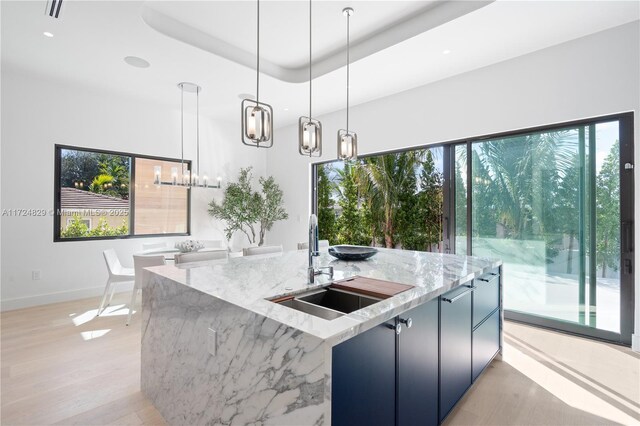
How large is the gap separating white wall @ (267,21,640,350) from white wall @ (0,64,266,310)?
10.6 feet

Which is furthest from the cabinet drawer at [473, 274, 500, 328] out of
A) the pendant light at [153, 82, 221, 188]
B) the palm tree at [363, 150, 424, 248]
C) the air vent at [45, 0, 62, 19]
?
the pendant light at [153, 82, 221, 188]

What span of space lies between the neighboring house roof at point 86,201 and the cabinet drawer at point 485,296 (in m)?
5.10

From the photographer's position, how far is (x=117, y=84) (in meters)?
4.38

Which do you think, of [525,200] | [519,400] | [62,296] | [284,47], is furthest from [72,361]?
[525,200]

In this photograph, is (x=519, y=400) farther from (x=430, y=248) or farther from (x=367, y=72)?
(x=367, y=72)

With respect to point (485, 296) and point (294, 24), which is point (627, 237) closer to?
point (485, 296)

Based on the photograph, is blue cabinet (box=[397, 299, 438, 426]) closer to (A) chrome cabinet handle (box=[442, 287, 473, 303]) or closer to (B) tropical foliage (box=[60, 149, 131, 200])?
(A) chrome cabinet handle (box=[442, 287, 473, 303])

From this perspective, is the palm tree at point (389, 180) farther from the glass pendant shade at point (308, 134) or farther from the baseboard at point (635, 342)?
the baseboard at point (635, 342)

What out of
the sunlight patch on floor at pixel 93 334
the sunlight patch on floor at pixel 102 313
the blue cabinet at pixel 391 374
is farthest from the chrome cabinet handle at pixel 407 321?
the sunlight patch on floor at pixel 102 313

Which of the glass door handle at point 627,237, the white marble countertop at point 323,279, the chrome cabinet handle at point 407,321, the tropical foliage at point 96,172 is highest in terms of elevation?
the tropical foliage at point 96,172

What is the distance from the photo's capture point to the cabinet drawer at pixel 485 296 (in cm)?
223

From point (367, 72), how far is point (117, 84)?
3387 mm

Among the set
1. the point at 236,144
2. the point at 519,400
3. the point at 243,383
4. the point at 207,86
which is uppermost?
the point at 207,86

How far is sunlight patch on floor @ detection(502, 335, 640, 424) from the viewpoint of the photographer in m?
2.07
